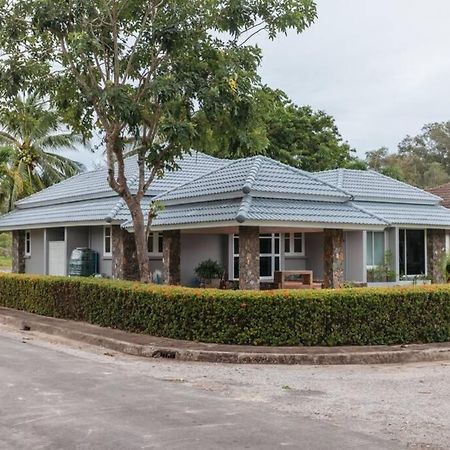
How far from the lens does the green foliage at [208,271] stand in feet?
66.0

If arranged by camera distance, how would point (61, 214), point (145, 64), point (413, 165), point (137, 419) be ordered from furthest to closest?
1. point (413, 165)
2. point (61, 214)
3. point (145, 64)
4. point (137, 419)

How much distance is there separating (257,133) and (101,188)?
9982 millimetres

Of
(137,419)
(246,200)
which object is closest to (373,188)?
(246,200)

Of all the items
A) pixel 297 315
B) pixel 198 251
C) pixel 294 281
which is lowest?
pixel 297 315


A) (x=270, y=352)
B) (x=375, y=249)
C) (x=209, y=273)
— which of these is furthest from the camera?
(x=375, y=249)

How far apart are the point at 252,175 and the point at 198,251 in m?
4.45

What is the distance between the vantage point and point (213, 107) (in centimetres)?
1377

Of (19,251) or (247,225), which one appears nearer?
(247,225)

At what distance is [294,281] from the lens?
20125 mm

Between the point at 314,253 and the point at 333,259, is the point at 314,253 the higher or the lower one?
the higher one

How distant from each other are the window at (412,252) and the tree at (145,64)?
10.2 meters

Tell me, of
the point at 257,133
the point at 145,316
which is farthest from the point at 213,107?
the point at 145,316

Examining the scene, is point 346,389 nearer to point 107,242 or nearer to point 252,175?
point 252,175

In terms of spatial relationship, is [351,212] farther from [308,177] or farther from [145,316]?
[145,316]
